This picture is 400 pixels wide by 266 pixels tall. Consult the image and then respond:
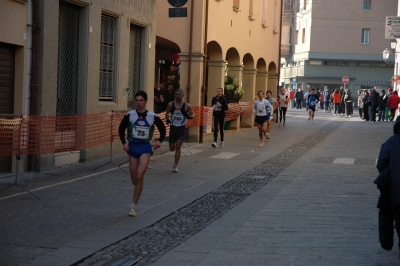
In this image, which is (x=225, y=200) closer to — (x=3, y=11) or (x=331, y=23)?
(x=3, y=11)

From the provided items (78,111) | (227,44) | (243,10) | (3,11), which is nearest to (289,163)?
(78,111)

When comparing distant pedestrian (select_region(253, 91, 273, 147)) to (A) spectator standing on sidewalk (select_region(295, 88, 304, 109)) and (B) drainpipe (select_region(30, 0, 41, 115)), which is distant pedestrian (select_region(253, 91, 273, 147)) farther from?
(A) spectator standing on sidewalk (select_region(295, 88, 304, 109))

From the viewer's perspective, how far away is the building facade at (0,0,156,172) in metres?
14.0

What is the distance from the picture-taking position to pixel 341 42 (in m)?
67.1

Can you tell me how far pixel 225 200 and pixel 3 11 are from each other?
16.9ft

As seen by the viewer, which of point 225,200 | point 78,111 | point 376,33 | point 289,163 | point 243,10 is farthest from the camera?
point 376,33

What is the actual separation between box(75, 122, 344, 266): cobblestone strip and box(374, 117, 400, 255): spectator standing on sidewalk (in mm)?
2287

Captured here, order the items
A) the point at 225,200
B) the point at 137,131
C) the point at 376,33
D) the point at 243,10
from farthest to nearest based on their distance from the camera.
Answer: the point at 376,33 → the point at 243,10 → the point at 225,200 → the point at 137,131

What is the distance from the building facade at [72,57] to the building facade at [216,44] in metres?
2.35

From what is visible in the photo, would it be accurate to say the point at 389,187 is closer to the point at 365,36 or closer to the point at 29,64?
the point at 29,64

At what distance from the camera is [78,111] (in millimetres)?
16625

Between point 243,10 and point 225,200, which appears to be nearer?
point 225,200

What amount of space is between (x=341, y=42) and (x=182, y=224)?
5937cm

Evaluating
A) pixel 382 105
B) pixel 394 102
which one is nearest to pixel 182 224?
pixel 394 102
